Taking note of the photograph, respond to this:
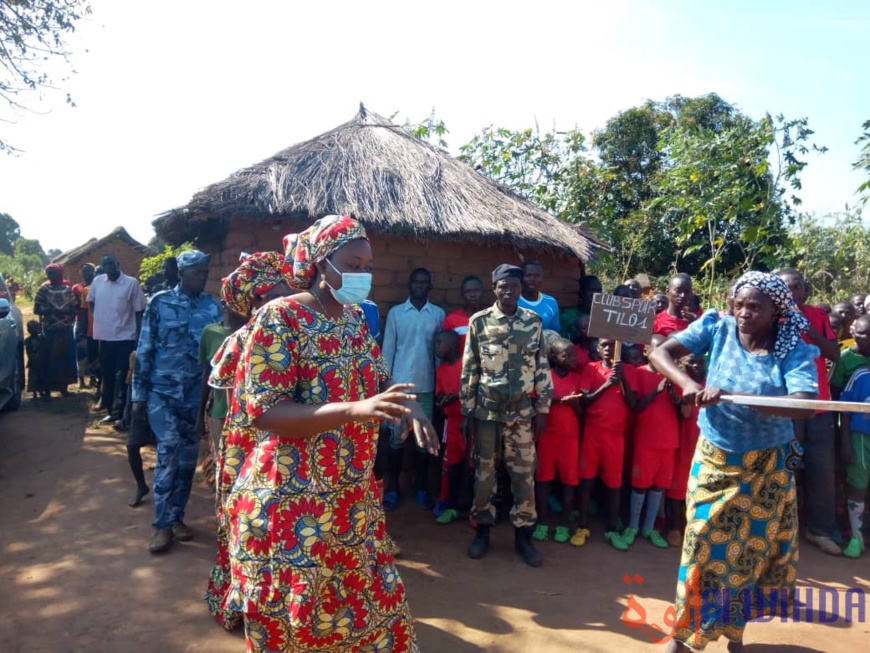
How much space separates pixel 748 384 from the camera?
9.16ft

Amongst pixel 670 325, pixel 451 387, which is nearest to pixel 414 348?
pixel 451 387

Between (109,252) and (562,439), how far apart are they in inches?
759

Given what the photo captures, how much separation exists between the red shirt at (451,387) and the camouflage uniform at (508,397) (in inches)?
28.9

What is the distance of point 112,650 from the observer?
3.04m

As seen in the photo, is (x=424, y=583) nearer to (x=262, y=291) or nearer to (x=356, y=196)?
(x=262, y=291)

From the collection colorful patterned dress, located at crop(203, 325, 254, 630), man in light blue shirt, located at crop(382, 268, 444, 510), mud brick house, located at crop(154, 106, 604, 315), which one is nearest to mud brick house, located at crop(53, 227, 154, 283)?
mud brick house, located at crop(154, 106, 604, 315)

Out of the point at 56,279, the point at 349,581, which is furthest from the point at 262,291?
the point at 56,279

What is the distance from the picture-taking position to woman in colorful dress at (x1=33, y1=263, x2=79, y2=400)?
335 inches

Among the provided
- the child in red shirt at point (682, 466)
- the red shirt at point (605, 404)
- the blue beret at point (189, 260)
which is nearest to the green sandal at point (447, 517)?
the red shirt at point (605, 404)

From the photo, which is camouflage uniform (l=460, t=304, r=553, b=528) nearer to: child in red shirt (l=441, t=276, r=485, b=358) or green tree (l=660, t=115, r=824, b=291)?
child in red shirt (l=441, t=276, r=485, b=358)

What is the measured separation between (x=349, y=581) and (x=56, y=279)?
332 inches

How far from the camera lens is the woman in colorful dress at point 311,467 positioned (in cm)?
191

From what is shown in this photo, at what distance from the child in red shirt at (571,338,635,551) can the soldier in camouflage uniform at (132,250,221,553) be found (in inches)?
113

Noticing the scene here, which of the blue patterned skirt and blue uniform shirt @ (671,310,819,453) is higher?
blue uniform shirt @ (671,310,819,453)
